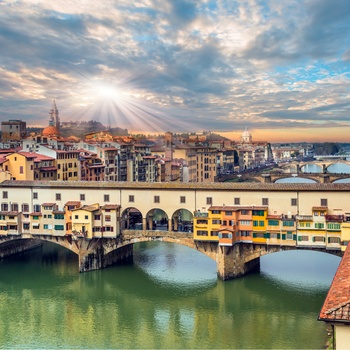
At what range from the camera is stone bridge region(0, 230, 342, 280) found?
21906 millimetres

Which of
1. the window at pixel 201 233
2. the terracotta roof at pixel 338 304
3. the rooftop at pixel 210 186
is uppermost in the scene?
the rooftop at pixel 210 186

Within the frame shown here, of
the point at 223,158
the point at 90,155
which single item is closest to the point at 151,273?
the point at 90,155

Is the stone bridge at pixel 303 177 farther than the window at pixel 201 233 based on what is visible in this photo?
Yes

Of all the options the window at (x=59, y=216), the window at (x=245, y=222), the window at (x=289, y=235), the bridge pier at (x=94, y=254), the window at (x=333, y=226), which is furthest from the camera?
the window at (x=59, y=216)

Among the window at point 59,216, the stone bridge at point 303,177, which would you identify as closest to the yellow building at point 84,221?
the window at point 59,216

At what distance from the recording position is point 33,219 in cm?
2519

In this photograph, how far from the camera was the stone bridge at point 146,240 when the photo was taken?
71.9 feet

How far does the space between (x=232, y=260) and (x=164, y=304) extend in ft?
Answer: 12.9

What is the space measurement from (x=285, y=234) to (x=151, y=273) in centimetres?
697

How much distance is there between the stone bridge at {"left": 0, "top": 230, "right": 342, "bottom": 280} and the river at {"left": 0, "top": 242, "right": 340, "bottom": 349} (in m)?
Result: 0.53

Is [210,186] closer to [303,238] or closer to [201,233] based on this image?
[201,233]

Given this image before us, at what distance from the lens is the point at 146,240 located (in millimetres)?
23734

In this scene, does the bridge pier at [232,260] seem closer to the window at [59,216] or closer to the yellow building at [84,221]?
the yellow building at [84,221]

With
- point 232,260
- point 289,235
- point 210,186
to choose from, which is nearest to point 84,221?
point 210,186
